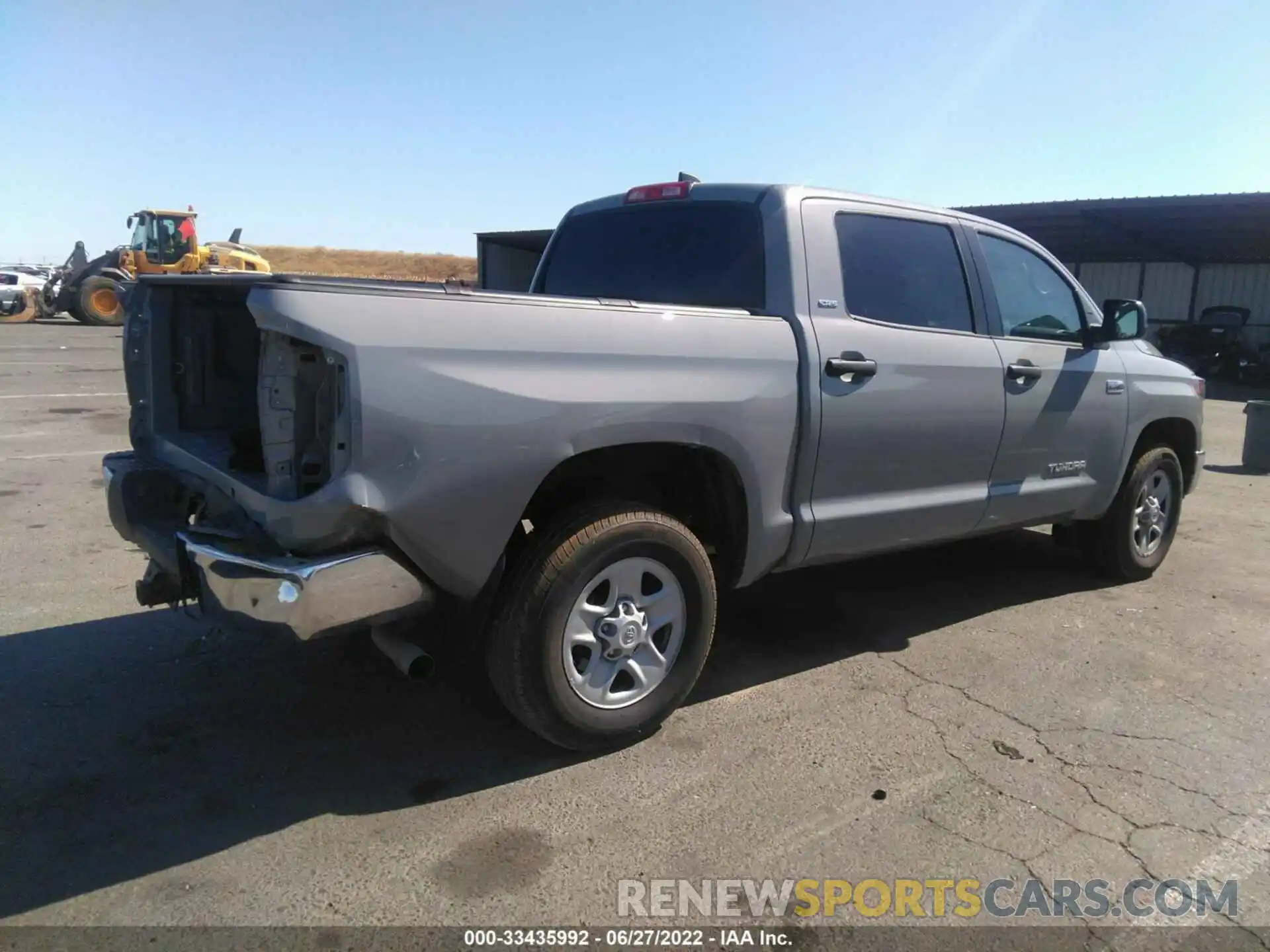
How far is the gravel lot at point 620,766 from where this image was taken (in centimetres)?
278

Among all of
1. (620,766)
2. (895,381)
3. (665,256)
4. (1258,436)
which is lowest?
(620,766)

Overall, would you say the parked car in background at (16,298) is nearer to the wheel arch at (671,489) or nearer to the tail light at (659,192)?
the tail light at (659,192)

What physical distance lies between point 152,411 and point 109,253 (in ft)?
91.2

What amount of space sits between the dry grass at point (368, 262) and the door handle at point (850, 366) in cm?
5314

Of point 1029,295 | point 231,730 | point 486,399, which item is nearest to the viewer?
point 486,399

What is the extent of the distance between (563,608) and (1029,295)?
3244mm

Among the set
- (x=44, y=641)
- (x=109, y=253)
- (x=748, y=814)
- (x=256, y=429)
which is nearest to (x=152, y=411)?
(x=256, y=429)

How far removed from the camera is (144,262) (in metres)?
25.9

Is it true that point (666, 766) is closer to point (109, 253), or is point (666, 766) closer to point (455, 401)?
point (455, 401)

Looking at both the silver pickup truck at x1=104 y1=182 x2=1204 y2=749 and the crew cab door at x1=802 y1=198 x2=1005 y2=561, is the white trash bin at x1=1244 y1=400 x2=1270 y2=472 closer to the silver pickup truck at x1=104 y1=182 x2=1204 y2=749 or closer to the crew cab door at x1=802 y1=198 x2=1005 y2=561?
the silver pickup truck at x1=104 y1=182 x2=1204 y2=749

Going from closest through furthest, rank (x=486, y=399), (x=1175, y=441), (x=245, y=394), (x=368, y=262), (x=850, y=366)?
(x=486, y=399)
(x=850, y=366)
(x=245, y=394)
(x=1175, y=441)
(x=368, y=262)

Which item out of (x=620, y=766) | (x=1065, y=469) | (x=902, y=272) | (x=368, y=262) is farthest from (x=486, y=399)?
(x=368, y=262)

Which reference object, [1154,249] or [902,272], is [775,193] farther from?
[1154,249]

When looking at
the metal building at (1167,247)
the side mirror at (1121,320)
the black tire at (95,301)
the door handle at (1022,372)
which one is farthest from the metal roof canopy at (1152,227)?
the black tire at (95,301)
